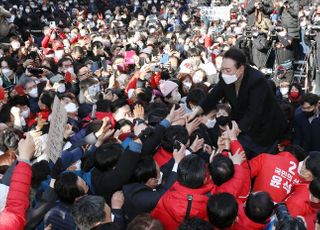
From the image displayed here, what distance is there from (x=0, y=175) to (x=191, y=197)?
1.61 metres

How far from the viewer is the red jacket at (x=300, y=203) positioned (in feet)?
9.87

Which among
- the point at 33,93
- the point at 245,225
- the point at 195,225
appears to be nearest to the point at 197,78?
the point at 33,93

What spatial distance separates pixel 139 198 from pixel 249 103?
146 cm

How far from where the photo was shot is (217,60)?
7.79 m

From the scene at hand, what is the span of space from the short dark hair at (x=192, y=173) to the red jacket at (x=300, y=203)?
0.65m

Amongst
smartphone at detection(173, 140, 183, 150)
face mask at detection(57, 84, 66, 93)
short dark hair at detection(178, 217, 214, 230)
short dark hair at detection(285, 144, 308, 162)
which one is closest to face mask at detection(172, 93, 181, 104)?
face mask at detection(57, 84, 66, 93)

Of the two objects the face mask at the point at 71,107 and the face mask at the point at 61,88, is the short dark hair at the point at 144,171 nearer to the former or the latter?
the face mask at the point at 71,107

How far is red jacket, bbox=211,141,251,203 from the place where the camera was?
119 inches

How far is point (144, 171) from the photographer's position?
316 centimetres

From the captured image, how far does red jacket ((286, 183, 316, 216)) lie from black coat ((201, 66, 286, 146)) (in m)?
0.85

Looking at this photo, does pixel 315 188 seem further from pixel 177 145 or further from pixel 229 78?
pixel 229 78

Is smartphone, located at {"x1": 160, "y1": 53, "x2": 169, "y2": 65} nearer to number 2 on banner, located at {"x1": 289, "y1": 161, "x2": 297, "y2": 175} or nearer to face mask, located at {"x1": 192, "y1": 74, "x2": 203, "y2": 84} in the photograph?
face mask, located at {"x1": 192, "y1": 74, "x2": 203, "y2": 84}

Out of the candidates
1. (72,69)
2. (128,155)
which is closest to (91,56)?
(72,69)

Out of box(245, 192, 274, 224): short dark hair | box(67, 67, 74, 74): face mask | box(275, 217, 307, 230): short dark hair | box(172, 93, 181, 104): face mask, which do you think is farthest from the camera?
box(67, 67, 74, 74): face mask
